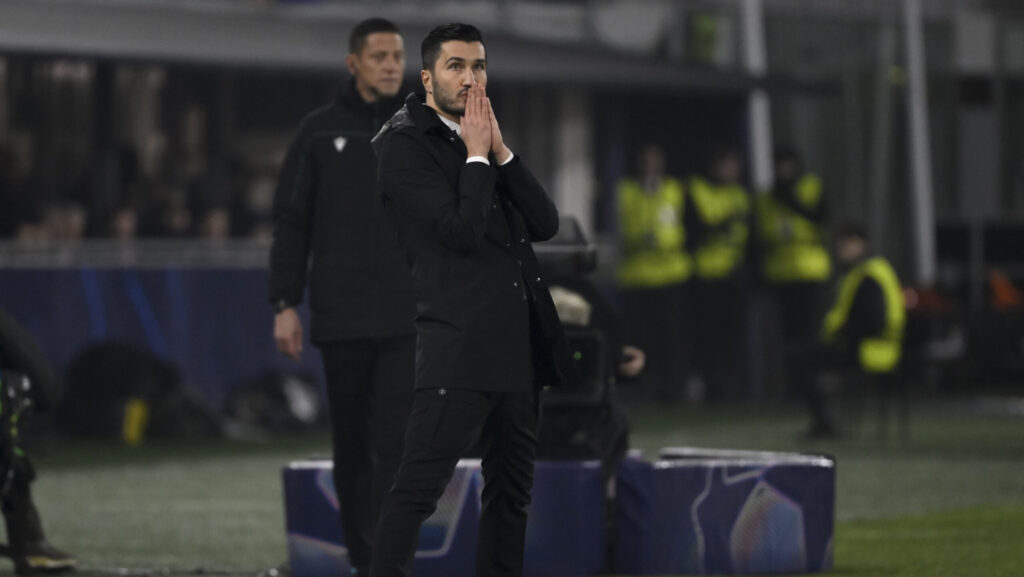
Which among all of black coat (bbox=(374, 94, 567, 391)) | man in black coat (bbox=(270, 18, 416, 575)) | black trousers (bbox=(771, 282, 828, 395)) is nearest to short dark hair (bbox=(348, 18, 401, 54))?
man in black coat (bbox=(270, 18, 416, 575))

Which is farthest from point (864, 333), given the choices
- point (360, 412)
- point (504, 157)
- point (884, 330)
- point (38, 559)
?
point (504, 157)

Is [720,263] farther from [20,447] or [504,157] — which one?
[504,157]

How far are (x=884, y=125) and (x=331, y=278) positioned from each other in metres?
15.1

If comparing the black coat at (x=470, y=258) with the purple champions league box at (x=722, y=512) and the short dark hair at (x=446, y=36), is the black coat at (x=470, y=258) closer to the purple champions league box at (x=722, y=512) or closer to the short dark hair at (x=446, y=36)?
the short dark hair at (x=446, y=36)

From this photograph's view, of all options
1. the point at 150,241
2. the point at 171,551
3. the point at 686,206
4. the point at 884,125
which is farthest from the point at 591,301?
the point at 884,125

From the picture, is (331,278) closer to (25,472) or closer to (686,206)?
(25,472)

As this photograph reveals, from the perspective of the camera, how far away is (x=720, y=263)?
18.2 m

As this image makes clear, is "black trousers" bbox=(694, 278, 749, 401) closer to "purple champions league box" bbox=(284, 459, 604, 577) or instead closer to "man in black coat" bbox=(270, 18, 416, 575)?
"purple champions league box" bbox=(284, 459, 604, 577)

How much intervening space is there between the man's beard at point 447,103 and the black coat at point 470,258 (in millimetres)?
37

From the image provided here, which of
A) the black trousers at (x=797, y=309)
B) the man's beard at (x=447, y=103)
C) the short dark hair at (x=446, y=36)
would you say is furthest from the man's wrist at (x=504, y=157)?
the black trousers at (x=797, y=309)

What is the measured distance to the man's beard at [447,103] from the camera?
19.4 ft

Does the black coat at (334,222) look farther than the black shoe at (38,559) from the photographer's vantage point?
No

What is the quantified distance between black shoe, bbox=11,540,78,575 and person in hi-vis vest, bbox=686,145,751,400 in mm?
10611

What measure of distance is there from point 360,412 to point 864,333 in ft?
24.6
